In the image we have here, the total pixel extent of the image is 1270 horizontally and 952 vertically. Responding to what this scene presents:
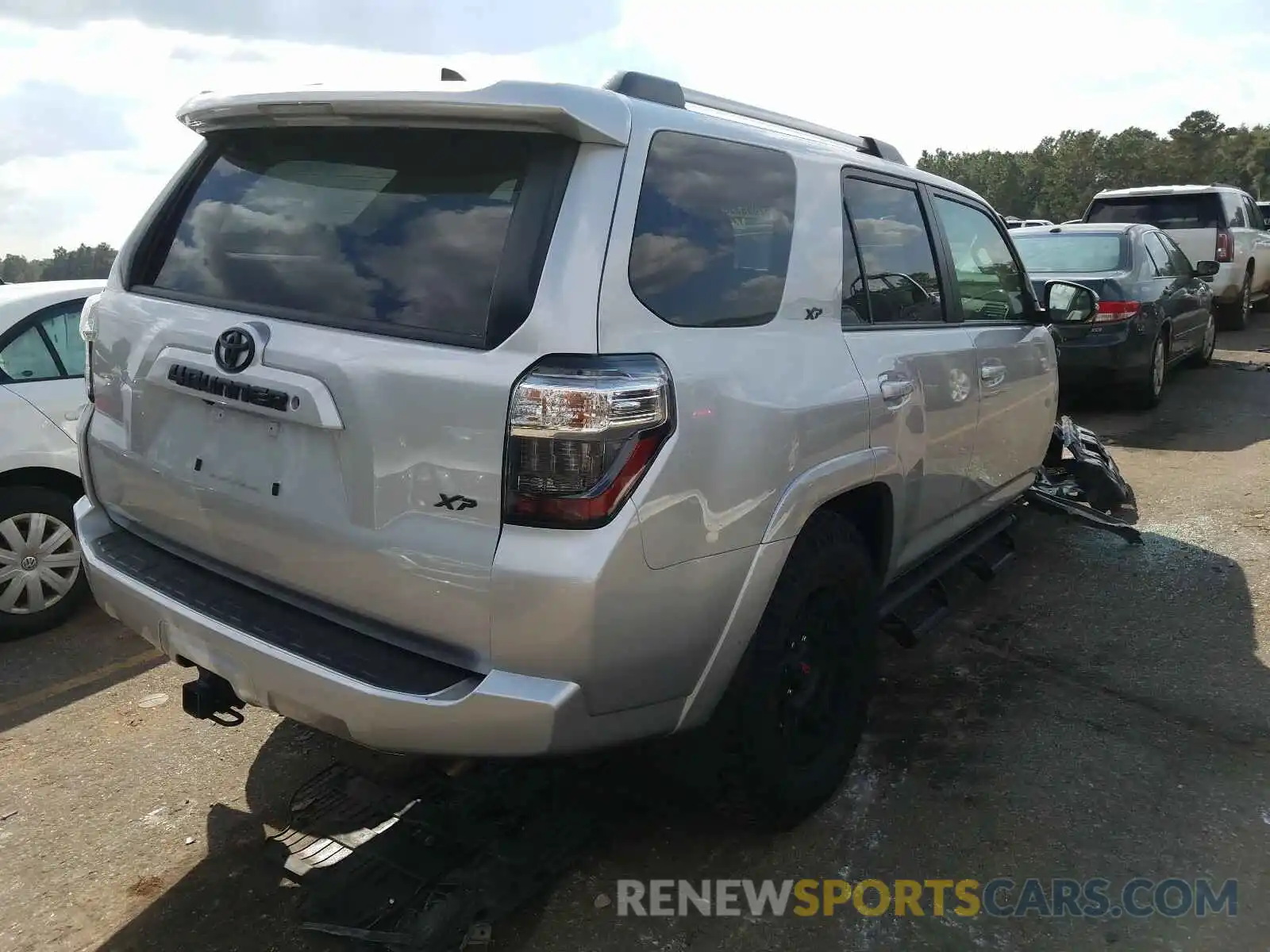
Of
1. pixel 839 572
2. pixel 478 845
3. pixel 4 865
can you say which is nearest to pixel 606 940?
pixel 478 845

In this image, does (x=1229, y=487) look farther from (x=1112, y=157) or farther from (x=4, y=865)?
(x=1112, y=157)

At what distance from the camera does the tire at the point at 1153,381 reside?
847 centimetres

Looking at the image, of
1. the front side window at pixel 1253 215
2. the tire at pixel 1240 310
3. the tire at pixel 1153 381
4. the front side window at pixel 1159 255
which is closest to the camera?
the tire at pixel 1153 381

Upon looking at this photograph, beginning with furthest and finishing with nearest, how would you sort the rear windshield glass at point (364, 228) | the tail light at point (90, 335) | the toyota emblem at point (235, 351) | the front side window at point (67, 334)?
the front side window at point (67, 334) → the tail light at point (90, 335) → the toyota emblem at point (235, 351) → the rear windshield glass at point (364, 228)

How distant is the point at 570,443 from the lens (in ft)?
6.64

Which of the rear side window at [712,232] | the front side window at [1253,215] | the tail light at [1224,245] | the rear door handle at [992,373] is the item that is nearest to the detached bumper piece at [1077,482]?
the rear door handle at [992,373]

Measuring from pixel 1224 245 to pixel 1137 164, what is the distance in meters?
77.7

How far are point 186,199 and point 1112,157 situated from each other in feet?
308

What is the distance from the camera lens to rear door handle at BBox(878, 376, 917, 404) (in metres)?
3.01

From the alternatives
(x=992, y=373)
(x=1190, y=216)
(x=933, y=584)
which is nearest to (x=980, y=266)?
(x=992, y=373)

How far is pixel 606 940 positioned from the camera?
2457 mm

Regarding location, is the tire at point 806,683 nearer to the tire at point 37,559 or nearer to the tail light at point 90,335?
the tail light at point 90,335

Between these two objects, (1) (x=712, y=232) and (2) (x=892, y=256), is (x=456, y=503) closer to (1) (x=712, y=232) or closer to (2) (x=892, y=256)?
(1) (x=712, y=232)

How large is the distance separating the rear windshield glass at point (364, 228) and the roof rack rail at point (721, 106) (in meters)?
0.37
